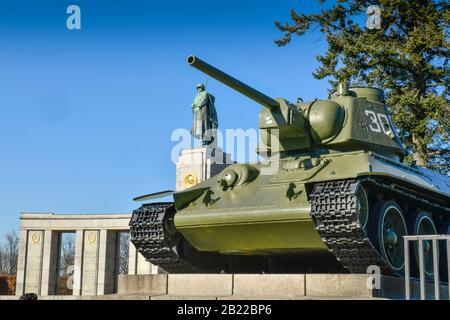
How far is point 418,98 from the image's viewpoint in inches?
1065

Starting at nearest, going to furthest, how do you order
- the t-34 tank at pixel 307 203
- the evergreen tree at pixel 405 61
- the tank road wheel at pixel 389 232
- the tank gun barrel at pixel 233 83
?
the tank gun barrel at pixel 233 83, the t-34 tank at pixel 307 203, the tank road wheel at pixel 389 232, the evergreen tree at pixel 405 61

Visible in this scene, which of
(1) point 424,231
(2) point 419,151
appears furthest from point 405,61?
(1) point 424,231

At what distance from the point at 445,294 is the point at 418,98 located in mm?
14712

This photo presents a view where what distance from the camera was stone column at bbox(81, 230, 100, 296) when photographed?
1180 inches

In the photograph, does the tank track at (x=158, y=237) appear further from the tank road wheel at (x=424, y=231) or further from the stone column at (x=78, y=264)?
the stone column at (x=78, y=264)

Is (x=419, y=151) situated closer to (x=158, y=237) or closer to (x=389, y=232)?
(x=389, y=232)

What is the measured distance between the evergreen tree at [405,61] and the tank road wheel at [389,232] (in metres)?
12.8

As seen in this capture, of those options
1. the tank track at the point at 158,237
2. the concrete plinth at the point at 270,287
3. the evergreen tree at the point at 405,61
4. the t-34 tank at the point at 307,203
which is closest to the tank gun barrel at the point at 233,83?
the t-34 tank at the point at 307,203

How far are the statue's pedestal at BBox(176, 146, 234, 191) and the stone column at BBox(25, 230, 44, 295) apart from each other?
7.67m

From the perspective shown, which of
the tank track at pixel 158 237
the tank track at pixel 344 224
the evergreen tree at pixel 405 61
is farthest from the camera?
the evergreen tree at pixel 405 61

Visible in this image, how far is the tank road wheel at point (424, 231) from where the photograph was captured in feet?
45.8

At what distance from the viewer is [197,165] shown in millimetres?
27547

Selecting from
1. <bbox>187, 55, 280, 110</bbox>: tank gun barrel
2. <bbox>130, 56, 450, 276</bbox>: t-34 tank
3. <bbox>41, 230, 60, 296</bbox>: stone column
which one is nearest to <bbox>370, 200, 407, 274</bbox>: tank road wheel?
<bbox>130, 56, 450, 276</bbox>: t-34 tank
